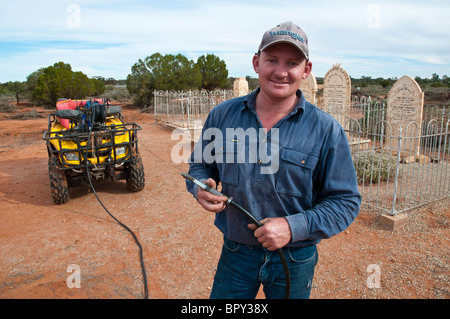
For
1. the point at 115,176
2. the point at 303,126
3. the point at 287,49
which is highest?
the point at 287,49

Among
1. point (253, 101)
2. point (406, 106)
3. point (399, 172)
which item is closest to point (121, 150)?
point (253, 101)

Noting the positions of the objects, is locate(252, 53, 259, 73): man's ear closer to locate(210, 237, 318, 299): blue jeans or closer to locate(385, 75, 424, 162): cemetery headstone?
locate(210, 237, 318, 299): blue jeans

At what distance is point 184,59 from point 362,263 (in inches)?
1035

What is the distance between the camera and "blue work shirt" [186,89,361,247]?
1.63 meters

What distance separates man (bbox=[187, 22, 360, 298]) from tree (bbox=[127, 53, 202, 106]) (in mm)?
25471

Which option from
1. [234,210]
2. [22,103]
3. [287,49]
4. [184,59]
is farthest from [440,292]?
[22,103]

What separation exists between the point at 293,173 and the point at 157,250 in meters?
3.10

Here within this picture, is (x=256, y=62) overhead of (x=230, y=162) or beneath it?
overhead

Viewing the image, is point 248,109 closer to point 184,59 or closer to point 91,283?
point 91,283

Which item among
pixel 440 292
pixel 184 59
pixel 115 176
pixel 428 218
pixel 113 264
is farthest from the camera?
pixel 184 59

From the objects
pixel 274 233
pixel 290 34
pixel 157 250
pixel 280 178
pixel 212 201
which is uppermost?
pixel 290 34

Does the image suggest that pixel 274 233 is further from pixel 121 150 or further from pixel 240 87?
pixel 240 87

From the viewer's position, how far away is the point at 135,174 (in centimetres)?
638

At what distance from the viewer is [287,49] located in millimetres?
1662
